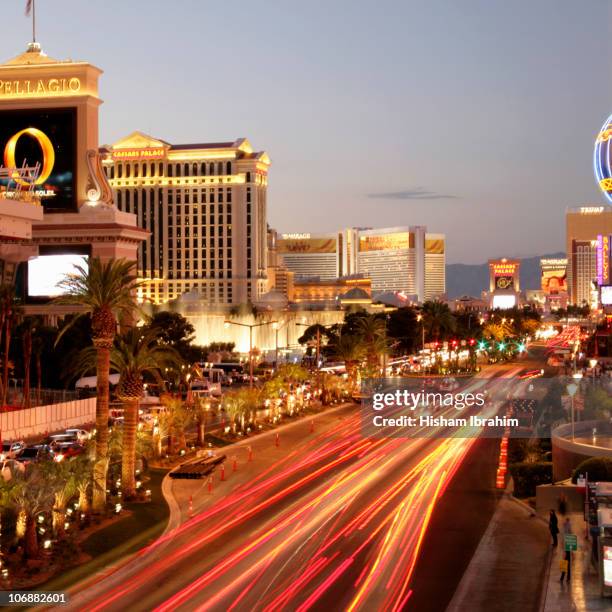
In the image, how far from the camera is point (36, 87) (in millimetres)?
94312

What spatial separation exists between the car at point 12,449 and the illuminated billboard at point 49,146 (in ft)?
171

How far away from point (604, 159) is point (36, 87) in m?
49.4

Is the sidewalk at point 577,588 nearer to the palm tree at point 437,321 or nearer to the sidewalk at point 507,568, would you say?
the sidewalk at point 507,568

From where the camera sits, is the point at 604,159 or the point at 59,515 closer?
the point at 59,515

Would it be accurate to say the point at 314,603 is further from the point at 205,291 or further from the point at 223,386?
the point at 205,291

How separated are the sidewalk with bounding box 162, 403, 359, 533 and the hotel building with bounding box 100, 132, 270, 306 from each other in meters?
103

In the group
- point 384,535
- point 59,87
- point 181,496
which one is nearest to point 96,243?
point 59,87

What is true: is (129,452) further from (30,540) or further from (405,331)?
(405,331)

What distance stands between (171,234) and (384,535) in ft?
458

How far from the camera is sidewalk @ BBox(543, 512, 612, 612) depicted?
20.7 metres

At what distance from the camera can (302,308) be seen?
153 meters

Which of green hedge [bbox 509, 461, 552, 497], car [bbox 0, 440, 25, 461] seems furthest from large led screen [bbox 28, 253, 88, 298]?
green hedge [bbox 509, 461, 552, 497]

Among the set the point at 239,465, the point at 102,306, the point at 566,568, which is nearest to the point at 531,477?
the point at 566,568

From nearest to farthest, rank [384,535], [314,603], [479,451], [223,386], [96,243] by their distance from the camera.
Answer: [314,603] → [384,535] → [479,451] → [223,386] → [96,243]
